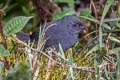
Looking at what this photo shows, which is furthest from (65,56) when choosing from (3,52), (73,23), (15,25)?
(3,52)

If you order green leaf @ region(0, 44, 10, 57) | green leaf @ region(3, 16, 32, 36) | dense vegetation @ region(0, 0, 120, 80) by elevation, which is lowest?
dense vegetation @ region(0, 0, 120, 80)

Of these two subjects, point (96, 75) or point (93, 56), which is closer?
point (96, 75)

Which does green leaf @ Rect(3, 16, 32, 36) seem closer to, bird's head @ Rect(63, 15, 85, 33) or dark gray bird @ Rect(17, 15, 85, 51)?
dark gray bird @ Rect(17, 15, 85, 51)

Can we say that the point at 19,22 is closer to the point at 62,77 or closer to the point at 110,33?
the point at 62,77

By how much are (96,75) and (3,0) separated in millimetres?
2543

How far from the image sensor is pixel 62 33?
277 cm

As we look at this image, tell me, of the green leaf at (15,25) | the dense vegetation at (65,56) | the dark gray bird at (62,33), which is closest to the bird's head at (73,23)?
the dark gray bird at (62,33)

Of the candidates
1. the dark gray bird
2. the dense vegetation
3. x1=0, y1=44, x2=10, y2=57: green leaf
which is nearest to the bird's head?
the dark gray bird

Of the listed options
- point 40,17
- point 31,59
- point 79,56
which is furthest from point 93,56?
point 40,17

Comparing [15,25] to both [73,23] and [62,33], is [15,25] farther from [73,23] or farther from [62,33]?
[73,23]

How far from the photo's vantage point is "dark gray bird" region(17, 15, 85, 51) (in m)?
2.67

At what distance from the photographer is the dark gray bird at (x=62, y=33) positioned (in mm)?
2672

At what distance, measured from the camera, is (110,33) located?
106 inches

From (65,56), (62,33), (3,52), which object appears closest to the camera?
(3,52)
